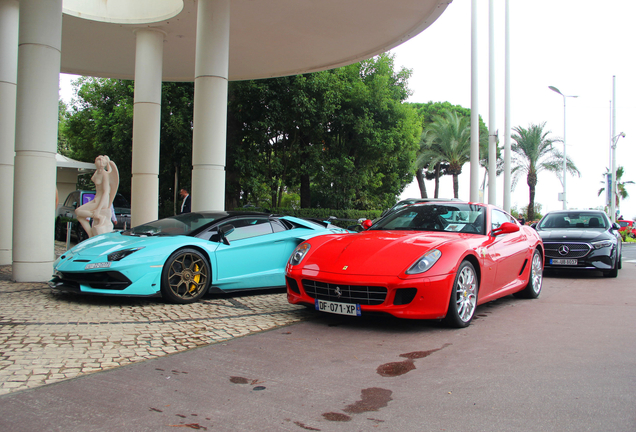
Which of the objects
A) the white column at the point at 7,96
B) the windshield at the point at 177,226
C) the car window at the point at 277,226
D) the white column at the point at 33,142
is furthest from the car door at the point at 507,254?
the white column at the point at 7,96

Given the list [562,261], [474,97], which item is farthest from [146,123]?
[474,97]

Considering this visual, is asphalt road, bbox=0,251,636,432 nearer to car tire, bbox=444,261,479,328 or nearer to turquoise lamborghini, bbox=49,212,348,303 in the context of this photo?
car tire, bbox=444,261,479,328

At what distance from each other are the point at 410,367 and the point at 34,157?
22.7 ft

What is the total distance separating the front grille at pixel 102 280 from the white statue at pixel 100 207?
5.54 meters

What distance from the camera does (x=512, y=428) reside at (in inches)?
110

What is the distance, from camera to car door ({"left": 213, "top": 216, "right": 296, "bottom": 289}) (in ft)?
22.2

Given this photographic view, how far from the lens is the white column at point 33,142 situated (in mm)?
8008

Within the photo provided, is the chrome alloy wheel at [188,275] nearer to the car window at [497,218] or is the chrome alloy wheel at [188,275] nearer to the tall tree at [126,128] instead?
the car window at [497,218]

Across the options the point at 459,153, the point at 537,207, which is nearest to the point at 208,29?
the point at 459,153

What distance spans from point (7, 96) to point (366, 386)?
→ 11.1 metres

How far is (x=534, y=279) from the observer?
7457 mm

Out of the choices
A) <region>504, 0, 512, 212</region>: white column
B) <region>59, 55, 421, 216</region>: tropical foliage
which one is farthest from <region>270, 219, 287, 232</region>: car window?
<region>504, 0, 512, 212</region>: white column

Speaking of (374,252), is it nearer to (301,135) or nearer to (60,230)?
(60,230)

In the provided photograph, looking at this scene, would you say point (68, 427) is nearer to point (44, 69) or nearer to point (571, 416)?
point (571, 416)
